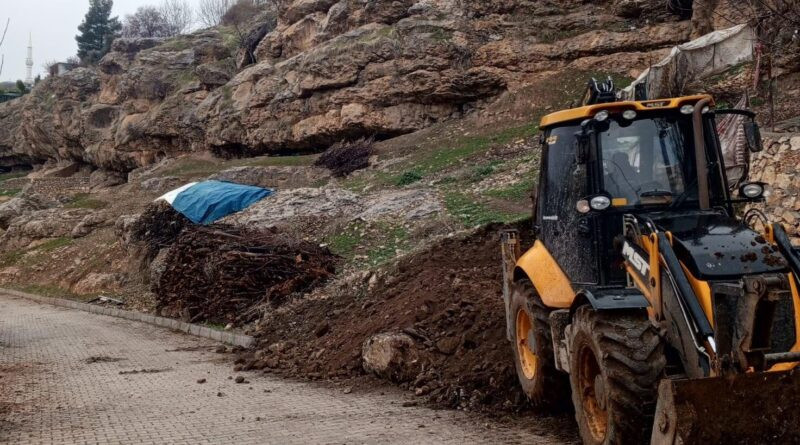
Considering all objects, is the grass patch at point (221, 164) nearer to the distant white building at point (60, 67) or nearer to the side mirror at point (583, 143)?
the side mirror at point (583, 143)

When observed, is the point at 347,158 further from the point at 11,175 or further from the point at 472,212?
the point at 11,175

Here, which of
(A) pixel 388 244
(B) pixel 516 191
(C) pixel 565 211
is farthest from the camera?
(B) pixel 516 191

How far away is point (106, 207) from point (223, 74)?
40.8 feet

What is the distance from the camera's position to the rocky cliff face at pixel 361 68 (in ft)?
90.1

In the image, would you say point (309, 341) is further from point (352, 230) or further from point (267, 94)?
point (267, 94)

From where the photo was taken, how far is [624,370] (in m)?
4.27

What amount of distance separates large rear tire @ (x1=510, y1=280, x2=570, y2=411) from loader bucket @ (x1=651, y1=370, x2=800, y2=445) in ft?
7.20

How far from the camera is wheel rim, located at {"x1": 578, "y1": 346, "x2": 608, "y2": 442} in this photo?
4730mm

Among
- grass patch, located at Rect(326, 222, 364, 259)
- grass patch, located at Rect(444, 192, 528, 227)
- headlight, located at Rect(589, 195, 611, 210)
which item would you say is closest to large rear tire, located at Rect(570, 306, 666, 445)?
headlight, located at Rect(589, 195, 611, 210)

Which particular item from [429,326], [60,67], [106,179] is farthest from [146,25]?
[429,326]

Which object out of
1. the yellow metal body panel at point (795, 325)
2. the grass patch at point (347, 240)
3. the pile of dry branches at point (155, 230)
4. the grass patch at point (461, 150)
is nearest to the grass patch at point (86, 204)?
the pile of dry branches at point (155, 230)

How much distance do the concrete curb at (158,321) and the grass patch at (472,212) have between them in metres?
5.01

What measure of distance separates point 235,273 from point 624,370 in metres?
11.3

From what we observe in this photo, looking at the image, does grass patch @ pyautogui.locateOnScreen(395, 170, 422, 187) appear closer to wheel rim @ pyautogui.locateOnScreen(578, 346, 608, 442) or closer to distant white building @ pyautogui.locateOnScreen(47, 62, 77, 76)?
wheel rim @ pyautogui.locateOnScreen(578, 346, 608, 442)
